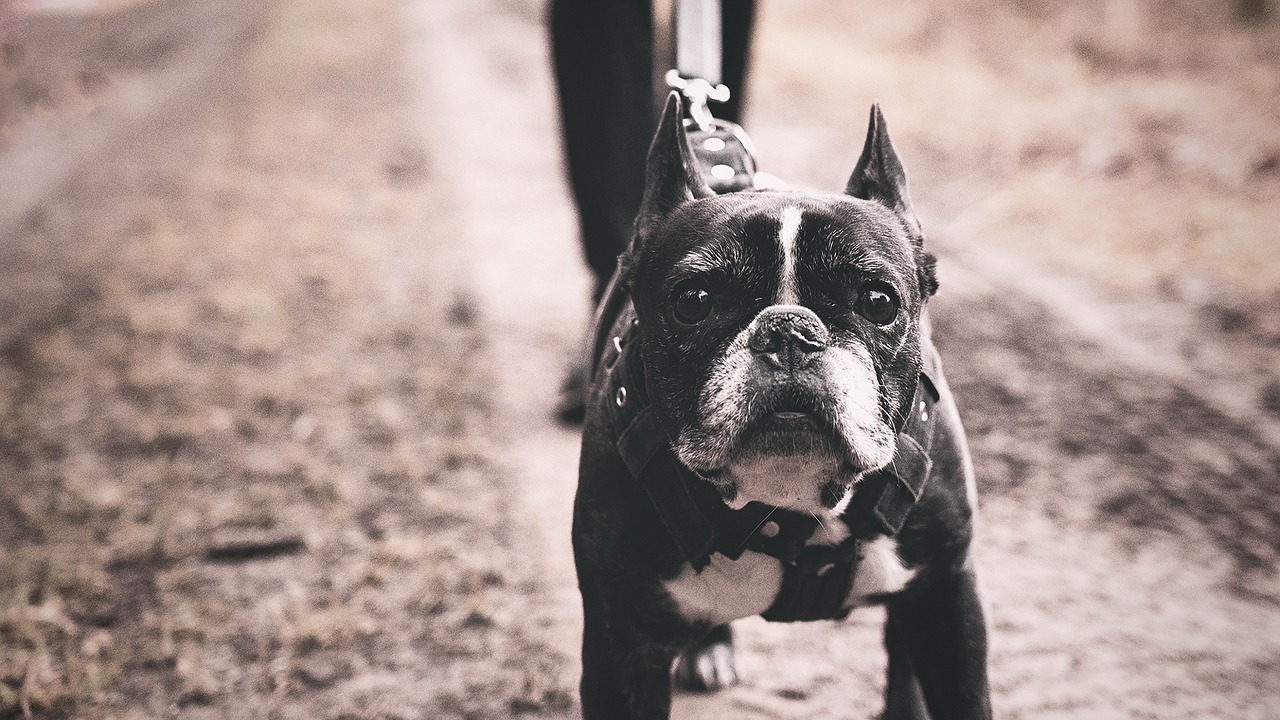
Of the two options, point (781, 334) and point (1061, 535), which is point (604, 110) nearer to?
point (1061, 535)

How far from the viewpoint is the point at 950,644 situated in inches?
71.8

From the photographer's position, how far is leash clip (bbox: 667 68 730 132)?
232 cm

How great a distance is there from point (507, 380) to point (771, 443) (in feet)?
9.13

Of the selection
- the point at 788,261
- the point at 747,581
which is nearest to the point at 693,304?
the point at 788,261

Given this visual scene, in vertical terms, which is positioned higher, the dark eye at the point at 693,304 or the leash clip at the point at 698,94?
the leash clip at the point at 698,94

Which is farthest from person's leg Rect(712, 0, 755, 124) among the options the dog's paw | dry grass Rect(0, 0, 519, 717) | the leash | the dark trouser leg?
the dog's paw

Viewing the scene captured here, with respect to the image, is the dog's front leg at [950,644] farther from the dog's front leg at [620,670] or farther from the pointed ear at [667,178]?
the pointed ear at [667,178]

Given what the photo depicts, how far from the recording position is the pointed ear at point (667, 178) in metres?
1.78

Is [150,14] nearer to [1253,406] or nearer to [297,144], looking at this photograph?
[297,144]

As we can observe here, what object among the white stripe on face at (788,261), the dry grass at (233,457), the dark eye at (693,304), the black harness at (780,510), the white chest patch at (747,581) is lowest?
the dry grass at (233,457)

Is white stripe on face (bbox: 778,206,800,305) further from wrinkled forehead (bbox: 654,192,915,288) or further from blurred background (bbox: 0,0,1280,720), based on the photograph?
blurred background (bbox: 0,0,1280,720)

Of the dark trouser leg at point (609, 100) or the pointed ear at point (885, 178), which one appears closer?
the pointed ear at point (885, 178)

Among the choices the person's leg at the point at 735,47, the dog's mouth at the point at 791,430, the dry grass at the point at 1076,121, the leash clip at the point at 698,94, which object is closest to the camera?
the dog's mouth at the point at 791,430

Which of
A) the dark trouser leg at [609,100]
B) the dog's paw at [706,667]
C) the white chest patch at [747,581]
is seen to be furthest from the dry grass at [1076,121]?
the white chest patch at [747,581]
